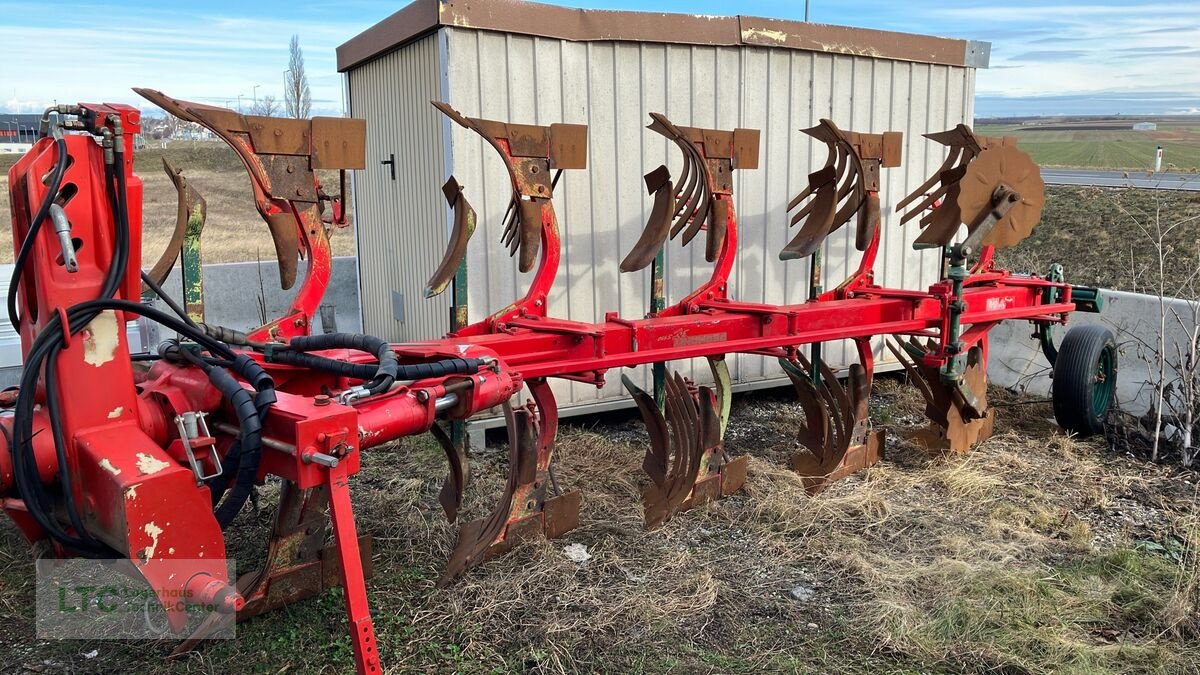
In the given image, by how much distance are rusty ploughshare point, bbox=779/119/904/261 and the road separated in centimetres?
1262

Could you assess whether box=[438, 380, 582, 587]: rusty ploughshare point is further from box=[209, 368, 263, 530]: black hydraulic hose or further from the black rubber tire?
the black rubber tire

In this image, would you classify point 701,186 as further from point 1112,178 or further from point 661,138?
point 1112,178

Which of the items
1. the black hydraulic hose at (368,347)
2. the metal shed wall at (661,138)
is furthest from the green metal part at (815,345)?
the black hydraulic hose at (368,347)

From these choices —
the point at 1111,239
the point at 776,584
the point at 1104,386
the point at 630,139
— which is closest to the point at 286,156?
the point at 776,584

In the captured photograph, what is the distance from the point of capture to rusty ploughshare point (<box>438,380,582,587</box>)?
3389 mm

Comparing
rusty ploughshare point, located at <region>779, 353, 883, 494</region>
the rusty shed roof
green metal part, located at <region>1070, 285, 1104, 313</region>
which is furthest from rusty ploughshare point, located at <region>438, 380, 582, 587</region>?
green metal part, located at <region>1070, 285, 1104, 313</region>

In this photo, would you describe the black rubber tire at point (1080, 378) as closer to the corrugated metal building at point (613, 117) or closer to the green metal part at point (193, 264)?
the corrugated metal building at point (613, 117)

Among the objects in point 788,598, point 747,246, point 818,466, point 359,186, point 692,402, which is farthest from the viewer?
point 359,186

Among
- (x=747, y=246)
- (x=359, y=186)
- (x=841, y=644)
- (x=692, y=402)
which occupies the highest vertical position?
(x=359, y=186)

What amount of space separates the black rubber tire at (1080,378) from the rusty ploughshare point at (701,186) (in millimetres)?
2264

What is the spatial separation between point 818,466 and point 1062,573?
125 cm

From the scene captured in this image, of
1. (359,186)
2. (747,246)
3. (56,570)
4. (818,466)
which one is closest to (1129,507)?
(818,466)

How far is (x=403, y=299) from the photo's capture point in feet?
18.6

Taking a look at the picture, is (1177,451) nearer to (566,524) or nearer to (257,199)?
(566,524)
